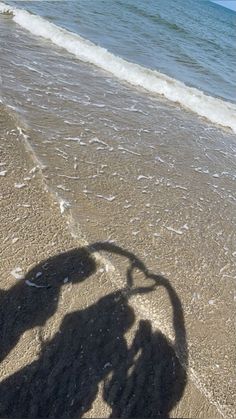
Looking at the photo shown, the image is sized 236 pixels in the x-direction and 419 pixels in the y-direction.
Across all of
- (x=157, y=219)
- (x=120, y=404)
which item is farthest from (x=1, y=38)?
(x=120, y=404)

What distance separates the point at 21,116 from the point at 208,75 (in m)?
10.2

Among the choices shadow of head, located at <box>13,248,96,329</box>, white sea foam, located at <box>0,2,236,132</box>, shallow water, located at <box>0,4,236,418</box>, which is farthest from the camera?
white sea foam, located at <box>0,2,236,132</box>

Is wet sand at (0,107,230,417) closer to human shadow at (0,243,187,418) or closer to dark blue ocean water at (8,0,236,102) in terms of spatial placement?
human shadow at (0,243,187,418)

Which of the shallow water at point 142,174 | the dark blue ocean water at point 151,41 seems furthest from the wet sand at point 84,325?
the dark blue ocean water at point 151,41

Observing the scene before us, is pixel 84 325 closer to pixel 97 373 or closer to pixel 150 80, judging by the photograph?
pixel 97 373

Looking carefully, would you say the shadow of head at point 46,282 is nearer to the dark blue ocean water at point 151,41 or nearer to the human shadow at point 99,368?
the human shadow at point 99,368

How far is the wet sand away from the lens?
119 inches

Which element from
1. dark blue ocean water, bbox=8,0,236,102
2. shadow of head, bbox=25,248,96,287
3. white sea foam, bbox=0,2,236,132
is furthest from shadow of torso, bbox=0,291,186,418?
dark blue ocean water, bbox=8,0,236,102

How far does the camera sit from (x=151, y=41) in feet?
54.9

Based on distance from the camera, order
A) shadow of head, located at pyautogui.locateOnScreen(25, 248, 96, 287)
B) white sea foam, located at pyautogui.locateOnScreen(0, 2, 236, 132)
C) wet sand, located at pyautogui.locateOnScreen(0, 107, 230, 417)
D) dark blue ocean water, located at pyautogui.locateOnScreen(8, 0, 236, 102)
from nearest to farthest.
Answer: wet sand, located at pyautogui.locateOnScreen(0, 107, 230, 417) → shadow of head, located at pyautogui.locateOnScreen(25, 248, 96, 287) → white sea foam, located at pyautogui.locateOnScreen(0, 2, 236, 132) → dark blue ocean water, located at pyautogui.locateOnScreen(8, 0, 236, 102)

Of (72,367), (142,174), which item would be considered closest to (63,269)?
(72,367)

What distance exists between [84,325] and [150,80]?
28.4ft

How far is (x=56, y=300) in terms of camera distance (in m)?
3.43

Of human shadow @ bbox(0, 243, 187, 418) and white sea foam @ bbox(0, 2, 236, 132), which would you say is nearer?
human shadow @ bbox(0, 243, 187, 418)
